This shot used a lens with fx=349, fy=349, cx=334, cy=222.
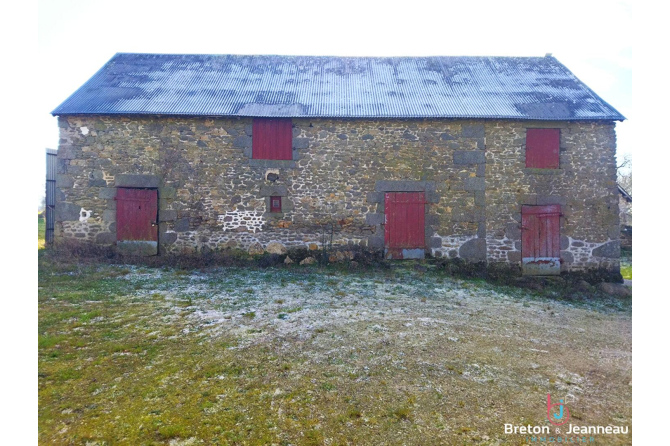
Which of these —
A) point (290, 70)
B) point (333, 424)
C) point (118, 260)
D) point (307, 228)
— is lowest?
point (333, 424)

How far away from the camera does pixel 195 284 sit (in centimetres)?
711

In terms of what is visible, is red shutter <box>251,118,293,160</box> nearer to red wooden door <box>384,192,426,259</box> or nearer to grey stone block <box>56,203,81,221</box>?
red wooden door <box>384,192,426,259</box>

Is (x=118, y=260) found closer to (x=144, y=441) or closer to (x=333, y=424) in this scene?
(x=144, y=441)

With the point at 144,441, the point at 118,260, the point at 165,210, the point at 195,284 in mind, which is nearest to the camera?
the point at 144,441

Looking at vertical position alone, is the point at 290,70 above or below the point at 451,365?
above

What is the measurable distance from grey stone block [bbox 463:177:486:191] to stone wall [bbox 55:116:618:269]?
5 centimetres

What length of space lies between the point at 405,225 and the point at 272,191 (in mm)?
3679

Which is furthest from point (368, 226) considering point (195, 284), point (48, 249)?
point (48, 249)

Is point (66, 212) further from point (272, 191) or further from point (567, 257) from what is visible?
point (567, 257)

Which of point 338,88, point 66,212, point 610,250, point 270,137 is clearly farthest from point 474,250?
point 66,212

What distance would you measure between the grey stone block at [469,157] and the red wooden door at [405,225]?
136 cm

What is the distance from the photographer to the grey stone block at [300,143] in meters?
9.38

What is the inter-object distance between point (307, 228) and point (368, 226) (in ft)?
Result: 5.39

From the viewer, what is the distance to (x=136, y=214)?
9250 mm
